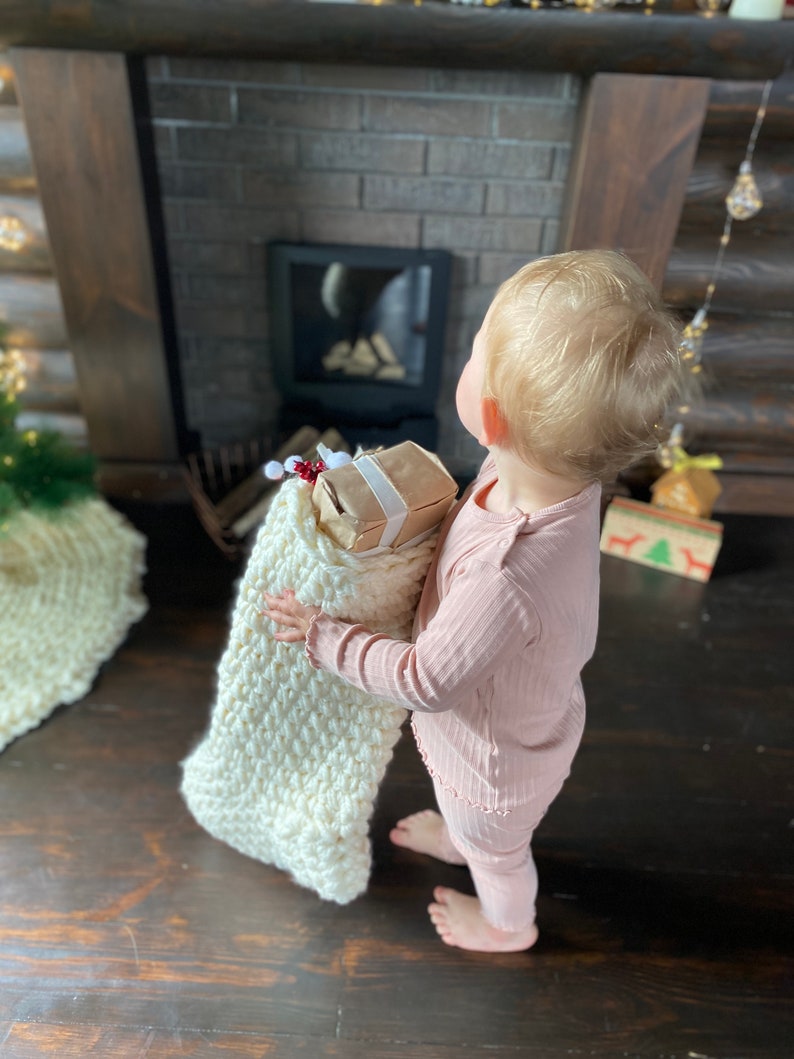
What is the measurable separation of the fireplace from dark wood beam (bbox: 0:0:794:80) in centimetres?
47

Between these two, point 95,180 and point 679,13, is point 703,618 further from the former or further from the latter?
point 95,180

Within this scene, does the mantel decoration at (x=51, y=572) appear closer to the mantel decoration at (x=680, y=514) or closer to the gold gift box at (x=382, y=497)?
the gold gift box at (x=382, y=497)

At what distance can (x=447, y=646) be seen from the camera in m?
0.70

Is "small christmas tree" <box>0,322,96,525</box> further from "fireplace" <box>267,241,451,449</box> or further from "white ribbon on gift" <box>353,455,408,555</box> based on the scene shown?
"white ribbon on gift" <box>353,455,408,555</box>

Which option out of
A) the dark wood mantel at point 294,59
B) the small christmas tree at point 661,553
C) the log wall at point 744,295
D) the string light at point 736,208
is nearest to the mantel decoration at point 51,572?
the dark wood mantel at point 294,59

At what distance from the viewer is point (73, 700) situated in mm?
1417

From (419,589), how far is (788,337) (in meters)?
1.49

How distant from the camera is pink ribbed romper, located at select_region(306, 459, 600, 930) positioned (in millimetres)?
697

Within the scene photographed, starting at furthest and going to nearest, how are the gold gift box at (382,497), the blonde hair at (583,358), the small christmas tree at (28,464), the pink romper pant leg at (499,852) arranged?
the small christmas tree at (28,464)
the pink romper pant leg at (499,852)
the gold gift box at (382,497)
the blonde hair at (583,358)

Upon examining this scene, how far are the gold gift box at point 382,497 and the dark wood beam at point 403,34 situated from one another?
41.0 inches

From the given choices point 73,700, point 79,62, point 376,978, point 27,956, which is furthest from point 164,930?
point 79,62

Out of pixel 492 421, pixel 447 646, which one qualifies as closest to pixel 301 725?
pixel 447 646

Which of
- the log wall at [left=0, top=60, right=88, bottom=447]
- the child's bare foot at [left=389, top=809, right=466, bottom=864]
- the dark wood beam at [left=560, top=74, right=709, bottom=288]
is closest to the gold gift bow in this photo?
the dark wood beam at [left=560, top=74, right=709, bottom=288]

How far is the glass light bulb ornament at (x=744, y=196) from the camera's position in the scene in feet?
5.25
